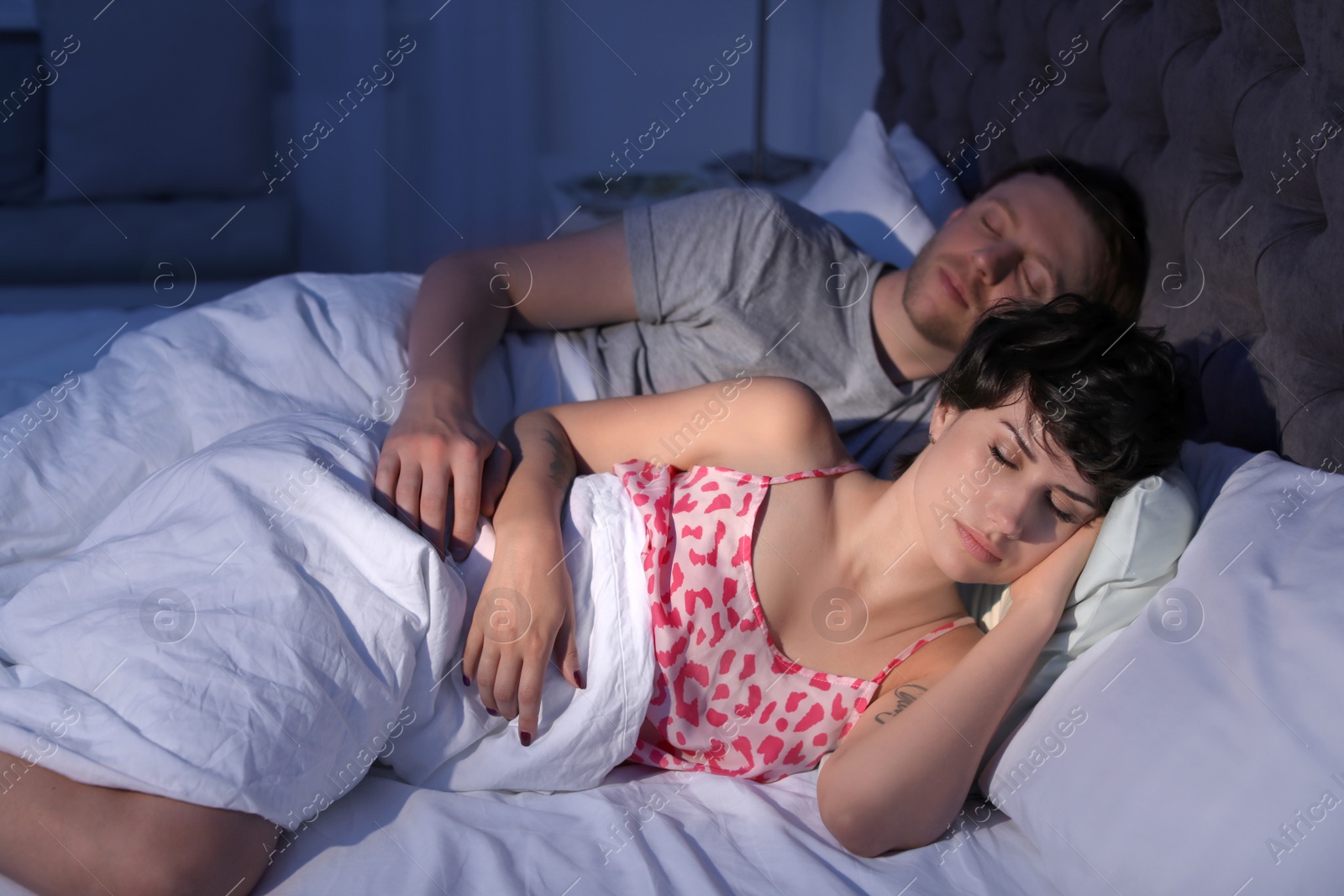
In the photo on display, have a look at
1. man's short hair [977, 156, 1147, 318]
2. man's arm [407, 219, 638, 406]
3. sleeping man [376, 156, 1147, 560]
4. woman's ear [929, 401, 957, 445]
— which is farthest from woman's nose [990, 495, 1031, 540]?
man's arm [407, 219, 638, 406]

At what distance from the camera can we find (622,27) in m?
2.52

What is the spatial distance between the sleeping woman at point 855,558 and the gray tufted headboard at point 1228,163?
0.13 meters

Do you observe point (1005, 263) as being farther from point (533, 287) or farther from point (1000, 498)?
point (533, 287)

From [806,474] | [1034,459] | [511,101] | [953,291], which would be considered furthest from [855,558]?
[511,101]

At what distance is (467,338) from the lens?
122 centimetres

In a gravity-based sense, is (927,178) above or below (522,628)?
above

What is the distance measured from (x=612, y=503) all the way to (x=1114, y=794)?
0.54m

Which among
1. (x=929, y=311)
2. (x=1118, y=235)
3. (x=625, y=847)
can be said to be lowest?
(x=625, y=847)

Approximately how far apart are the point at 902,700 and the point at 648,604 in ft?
0.88

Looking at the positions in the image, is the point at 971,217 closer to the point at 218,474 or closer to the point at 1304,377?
the point at 1304,377

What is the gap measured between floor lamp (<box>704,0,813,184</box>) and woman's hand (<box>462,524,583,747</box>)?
6.20ft

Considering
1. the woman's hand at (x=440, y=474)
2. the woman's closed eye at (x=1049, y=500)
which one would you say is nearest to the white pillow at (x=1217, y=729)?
the woman's closed eye at (x=1049, y=500)

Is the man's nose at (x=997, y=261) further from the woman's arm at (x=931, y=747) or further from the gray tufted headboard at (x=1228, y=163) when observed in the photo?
Result: the woman's arm at (x=931, y=747)

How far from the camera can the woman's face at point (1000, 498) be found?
0.90 m
